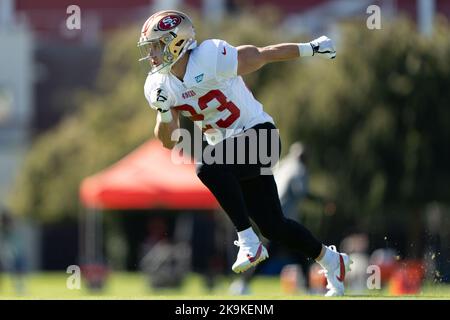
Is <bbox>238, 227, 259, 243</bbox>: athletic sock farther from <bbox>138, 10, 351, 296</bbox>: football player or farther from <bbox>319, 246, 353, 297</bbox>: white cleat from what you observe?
<bbox>319, 246, 353, 297</bbox>: white cleat

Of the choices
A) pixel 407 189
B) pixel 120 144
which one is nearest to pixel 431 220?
pixel 407 189

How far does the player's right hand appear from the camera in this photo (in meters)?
7.23

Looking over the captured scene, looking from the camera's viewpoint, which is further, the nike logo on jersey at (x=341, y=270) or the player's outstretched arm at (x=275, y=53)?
the nike logo on jersey at (x=341, y=270)

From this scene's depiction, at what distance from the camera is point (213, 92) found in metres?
7.36

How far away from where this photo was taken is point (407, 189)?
17.5m

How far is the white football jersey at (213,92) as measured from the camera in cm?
726

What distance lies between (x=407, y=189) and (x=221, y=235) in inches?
234

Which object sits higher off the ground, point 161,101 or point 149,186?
point 161,101

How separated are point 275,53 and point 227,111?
1.57ft

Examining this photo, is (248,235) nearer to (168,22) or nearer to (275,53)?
(275,53)

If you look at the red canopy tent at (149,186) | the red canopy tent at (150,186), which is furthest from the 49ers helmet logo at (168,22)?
the red canopy tent at (150,186)

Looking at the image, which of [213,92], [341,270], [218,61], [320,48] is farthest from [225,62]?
[341,270]

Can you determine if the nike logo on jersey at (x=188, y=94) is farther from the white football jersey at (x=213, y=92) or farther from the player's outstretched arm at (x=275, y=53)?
the player's outstretched arm at (x=275, y=53)
